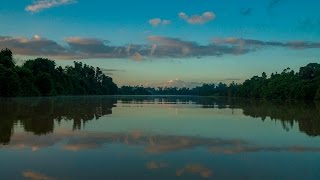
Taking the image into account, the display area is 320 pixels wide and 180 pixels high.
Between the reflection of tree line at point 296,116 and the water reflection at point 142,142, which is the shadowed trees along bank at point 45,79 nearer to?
the reflection of tree line at point 296,116

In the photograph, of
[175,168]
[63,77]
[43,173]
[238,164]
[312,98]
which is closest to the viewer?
[43,173]

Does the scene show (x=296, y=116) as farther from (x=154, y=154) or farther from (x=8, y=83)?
(x=8, y=83)

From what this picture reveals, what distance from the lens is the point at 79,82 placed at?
445 ft

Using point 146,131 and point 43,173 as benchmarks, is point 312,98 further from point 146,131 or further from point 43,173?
point 43,173

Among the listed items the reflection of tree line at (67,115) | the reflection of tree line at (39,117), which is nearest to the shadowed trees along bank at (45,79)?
the reflection of tree line at (67,115)

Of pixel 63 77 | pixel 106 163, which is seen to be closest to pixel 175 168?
pixel 106 163

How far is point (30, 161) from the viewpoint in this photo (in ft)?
31.0

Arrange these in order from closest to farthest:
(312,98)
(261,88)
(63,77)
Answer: (312,98) → (63,77) → (261,88)

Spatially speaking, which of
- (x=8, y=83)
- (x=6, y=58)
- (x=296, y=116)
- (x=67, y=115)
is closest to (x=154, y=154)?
(x=67, y=115)

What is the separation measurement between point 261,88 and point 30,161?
119 meters

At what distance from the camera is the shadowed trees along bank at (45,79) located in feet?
229

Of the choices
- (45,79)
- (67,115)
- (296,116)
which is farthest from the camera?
(45,79)

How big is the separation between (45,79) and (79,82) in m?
42.9

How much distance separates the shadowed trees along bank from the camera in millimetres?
69875
